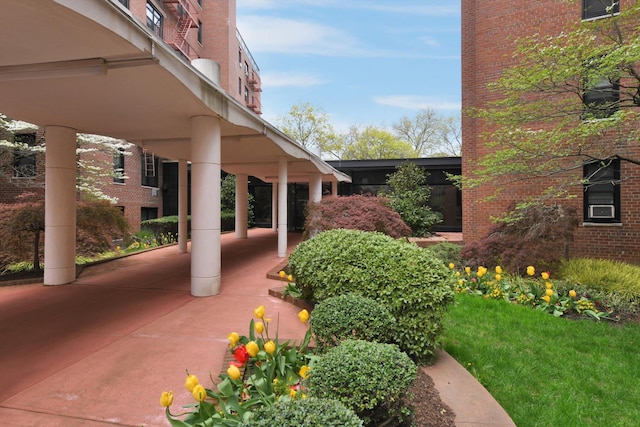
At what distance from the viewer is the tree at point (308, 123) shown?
3750 centimetres

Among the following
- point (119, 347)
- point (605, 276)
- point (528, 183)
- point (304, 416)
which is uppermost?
point (528, 183)

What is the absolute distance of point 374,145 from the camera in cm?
4147

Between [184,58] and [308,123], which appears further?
[308,123]

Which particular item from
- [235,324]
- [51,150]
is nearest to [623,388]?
[235,324]

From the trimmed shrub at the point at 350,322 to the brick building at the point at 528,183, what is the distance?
28.1 ft

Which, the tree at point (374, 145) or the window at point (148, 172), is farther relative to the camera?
the tree at point (374, 145)

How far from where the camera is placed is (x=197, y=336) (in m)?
4.37

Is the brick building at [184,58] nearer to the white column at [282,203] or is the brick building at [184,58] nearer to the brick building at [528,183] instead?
the white column at [282,203]

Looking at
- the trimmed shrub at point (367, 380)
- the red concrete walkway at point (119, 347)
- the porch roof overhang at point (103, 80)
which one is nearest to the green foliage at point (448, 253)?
the red concrete walkway at point (119, 347)

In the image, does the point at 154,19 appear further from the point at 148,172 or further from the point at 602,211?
the point at 602,211

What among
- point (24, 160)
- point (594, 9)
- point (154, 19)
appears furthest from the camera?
point (154, 19)

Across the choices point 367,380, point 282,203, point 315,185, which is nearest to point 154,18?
point 315,185

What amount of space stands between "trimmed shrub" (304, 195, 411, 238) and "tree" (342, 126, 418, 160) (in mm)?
31860

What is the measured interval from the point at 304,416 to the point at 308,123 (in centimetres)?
3756
